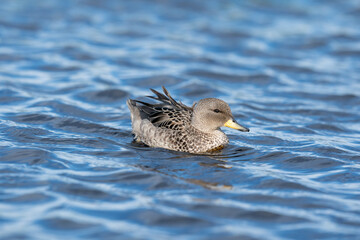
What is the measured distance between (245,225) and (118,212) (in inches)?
53.5

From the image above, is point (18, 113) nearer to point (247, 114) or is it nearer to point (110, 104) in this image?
point (110, 104)

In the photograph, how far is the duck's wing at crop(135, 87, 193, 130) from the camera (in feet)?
29.5

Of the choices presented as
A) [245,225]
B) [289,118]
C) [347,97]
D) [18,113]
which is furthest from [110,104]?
[245,225]

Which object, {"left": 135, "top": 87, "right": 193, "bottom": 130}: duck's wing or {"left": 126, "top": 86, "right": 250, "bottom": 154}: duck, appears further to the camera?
{"left": 135, "top": 87, "right": 193, "bottom": 130}: duck's wing

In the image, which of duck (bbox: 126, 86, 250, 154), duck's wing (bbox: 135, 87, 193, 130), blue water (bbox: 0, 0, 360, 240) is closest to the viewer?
blue water (bbox: 0, 0, 360, 240)

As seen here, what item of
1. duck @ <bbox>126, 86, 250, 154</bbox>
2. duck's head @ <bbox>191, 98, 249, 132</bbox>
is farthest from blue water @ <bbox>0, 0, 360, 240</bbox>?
duck's head @ <bbox>191, 98, 249, 132</bbox>

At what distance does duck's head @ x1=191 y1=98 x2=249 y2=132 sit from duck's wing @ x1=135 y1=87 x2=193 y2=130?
25 cm

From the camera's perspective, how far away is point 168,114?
9.09 m

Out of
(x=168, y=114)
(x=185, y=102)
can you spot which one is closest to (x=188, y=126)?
(x=168, y=114)

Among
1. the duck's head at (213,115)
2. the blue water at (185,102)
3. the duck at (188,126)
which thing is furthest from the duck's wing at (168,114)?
the blue water at (185,102)

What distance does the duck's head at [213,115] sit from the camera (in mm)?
8789

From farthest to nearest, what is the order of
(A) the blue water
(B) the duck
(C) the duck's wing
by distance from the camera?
(C) the duck's wing, (B) the duck, (A) the blue water

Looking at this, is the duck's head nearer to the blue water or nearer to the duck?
the duck

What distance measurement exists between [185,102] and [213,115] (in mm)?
3060
